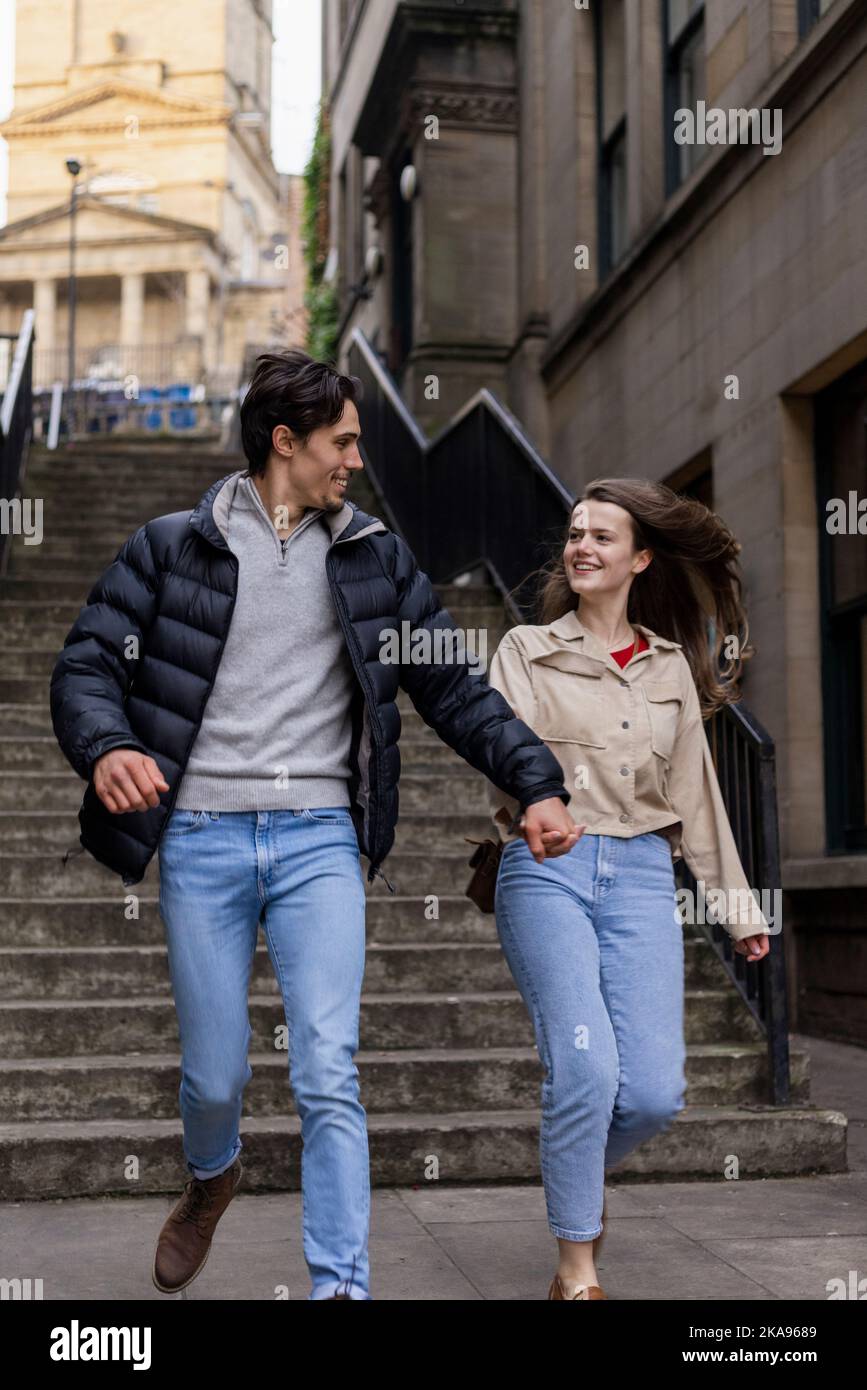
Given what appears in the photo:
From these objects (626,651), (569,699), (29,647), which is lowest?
(569,699)

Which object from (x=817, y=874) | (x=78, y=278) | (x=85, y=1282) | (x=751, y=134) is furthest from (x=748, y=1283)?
(x=78, y=278)

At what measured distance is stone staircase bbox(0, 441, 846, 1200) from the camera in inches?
225

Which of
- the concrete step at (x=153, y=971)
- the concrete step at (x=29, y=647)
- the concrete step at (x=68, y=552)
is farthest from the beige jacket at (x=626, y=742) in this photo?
the concrete step at (x=68, y=552)

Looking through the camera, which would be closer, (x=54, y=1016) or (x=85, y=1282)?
(x=85, y=1282)

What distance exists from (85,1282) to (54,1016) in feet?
6.14

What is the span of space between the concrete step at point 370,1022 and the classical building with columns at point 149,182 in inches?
2395

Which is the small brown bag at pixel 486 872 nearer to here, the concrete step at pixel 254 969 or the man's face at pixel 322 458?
the man's face at pixel 322 458

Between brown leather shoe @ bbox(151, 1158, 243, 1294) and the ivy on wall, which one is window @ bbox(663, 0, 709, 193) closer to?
brown leather shoe @ bbox(151, 1158, 243, 1294)

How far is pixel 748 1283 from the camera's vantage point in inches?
176

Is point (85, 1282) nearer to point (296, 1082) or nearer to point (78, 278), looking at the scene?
point (296, 1082)

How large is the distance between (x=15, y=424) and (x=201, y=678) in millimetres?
10517

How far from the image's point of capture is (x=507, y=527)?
1093 centimetres

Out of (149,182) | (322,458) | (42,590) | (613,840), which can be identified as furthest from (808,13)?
(149,182)

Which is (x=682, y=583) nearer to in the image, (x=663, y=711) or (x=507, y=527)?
(x=663, y=711)
